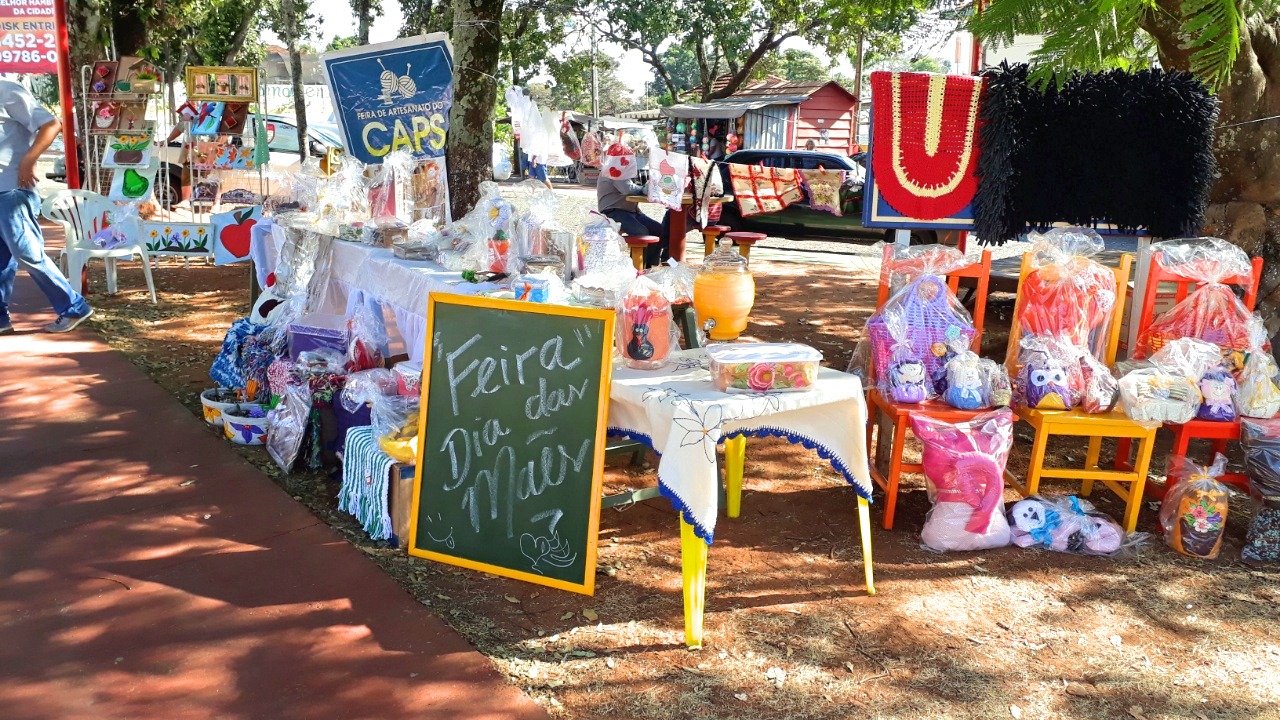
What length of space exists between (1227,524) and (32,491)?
4845 millimetres

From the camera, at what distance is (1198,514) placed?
366 cm

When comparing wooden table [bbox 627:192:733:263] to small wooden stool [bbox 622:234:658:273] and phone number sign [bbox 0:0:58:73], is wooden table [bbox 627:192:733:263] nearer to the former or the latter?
small wooden stool [bbox 622:234:658:273]

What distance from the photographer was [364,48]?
19.2ft

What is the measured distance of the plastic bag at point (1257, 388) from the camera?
3.79m

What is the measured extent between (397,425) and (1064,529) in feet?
8.32

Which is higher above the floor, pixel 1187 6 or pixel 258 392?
pixel 1187 6

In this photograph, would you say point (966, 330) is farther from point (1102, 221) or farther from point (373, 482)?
point (373, 482)

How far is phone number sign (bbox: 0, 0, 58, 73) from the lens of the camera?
7.66m

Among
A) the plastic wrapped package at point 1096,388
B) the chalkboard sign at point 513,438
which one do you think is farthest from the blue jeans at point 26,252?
the plastic wrapped package at point 1096,388

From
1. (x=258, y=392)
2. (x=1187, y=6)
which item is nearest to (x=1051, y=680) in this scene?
(x=1187, y=6)

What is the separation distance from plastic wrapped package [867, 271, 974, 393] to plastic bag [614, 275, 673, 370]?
962mm

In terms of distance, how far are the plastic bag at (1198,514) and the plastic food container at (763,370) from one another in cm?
163

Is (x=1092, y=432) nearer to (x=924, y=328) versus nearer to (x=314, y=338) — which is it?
(x=924, y=328)

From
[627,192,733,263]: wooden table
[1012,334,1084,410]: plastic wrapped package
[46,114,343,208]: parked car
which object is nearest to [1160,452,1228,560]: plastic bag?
[1012,334,1084,410]: plastic wrapped package
